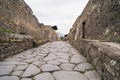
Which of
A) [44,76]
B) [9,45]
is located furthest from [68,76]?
[9,45]

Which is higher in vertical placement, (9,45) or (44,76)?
(9,45)

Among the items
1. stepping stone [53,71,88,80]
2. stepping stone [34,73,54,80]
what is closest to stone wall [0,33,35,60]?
stepping stone [34,73,54,80]

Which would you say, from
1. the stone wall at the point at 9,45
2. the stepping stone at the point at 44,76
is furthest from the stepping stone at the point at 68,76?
the stone wall at the point at 9,45

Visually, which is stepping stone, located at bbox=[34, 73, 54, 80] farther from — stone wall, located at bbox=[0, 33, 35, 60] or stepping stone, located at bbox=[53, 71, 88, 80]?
stone wall, located at bbox=[0, 33, 35, 60]

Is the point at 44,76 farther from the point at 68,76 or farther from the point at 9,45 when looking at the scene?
the point at 9,45

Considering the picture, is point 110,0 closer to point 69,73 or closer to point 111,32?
point 111,32

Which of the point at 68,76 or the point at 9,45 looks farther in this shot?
the point at 9,45

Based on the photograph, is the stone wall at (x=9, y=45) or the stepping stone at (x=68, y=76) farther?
the stone wall at (x=9, y=45)

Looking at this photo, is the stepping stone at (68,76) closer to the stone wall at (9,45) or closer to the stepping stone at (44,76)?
the stepping stone at (44,76)

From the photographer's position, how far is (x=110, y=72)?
1622mm

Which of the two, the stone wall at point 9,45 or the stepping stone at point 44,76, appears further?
the stone wall at point 9,45

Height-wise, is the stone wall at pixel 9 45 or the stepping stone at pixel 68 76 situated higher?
the stone wall at pixel 9 45

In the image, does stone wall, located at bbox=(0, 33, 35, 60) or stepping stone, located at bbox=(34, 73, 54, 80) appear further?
stone wall, located at bbox=(0, 33, 35, 60)

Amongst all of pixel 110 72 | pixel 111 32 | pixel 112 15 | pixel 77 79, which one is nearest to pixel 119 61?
pixel 110 72
